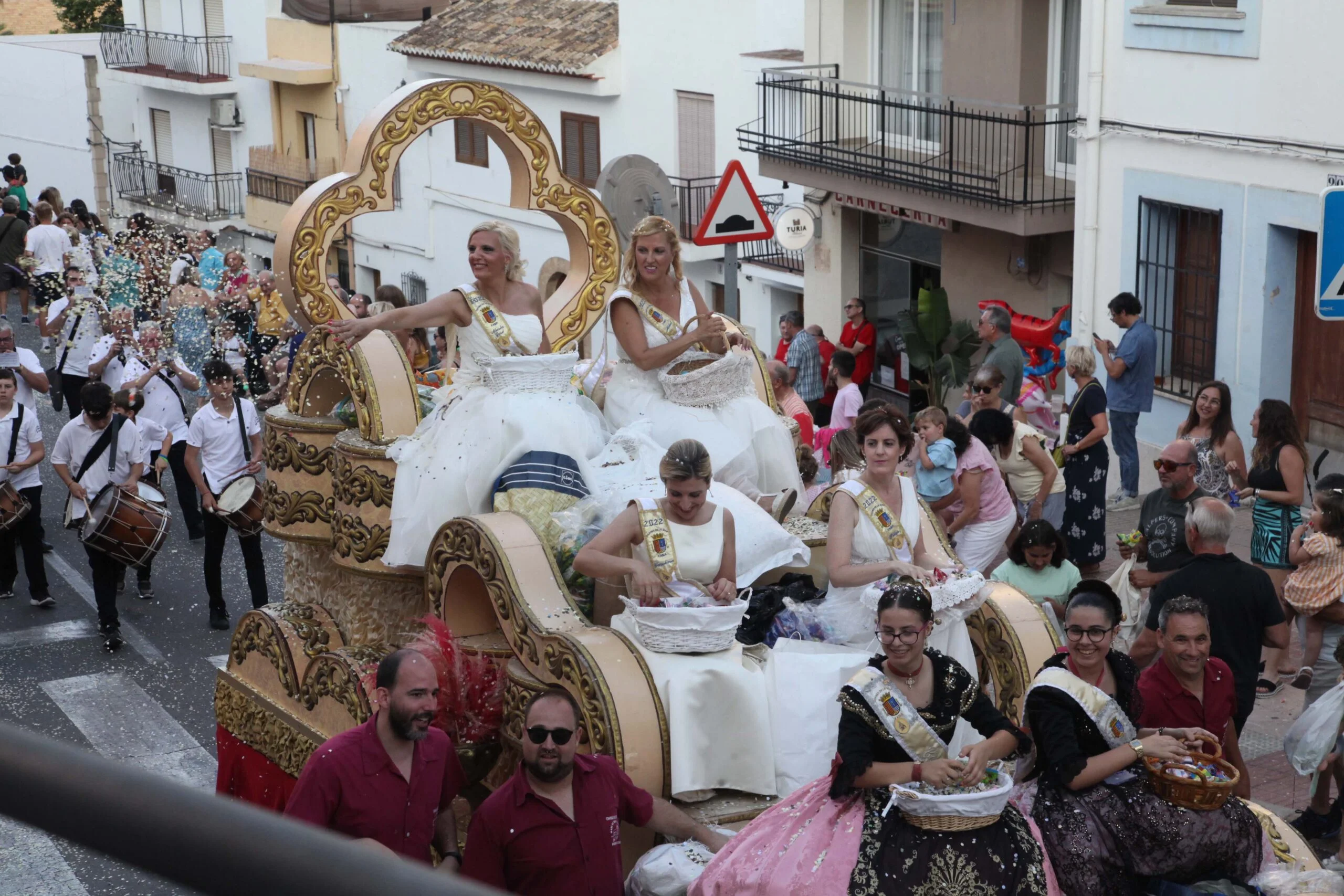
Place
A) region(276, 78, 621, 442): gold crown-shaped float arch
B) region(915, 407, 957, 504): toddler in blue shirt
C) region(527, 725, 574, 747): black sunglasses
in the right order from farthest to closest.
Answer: region(915, 407, 957, 504): toddler in blue shirt, region(276, 78, 621, 442): gold crown-shaped float arch, region(527, 725, 574, 747): black sunglasses

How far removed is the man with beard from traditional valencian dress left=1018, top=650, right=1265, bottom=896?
5.57ft

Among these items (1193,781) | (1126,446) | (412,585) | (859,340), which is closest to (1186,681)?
(1193,781)

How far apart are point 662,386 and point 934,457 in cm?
242

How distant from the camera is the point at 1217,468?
8.98 metres

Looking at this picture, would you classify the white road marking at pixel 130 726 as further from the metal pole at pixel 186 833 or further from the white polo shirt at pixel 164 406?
the metal pole at pixel 186 833

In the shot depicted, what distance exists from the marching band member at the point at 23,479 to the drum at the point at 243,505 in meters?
1.85

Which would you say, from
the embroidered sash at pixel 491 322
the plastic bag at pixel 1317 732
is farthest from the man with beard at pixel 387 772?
the plastic bag at pixel 1317 732

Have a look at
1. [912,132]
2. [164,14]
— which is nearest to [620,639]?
[912,132]

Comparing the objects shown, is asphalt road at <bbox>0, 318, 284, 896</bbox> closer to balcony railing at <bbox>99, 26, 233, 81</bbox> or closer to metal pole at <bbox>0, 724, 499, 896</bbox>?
metal pole at <bbox>0, 724, 499, 896</bbox>

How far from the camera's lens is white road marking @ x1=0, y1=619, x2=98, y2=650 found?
1074 centimetres

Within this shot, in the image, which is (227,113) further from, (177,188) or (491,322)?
(491,322)

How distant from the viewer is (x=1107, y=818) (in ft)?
14.9

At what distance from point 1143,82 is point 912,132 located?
4.91m

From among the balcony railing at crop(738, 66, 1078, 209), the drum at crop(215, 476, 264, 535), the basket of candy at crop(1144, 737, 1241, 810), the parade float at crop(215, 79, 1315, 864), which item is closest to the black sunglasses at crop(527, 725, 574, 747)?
the parade float at crop(215, 79, 1315, 864)
